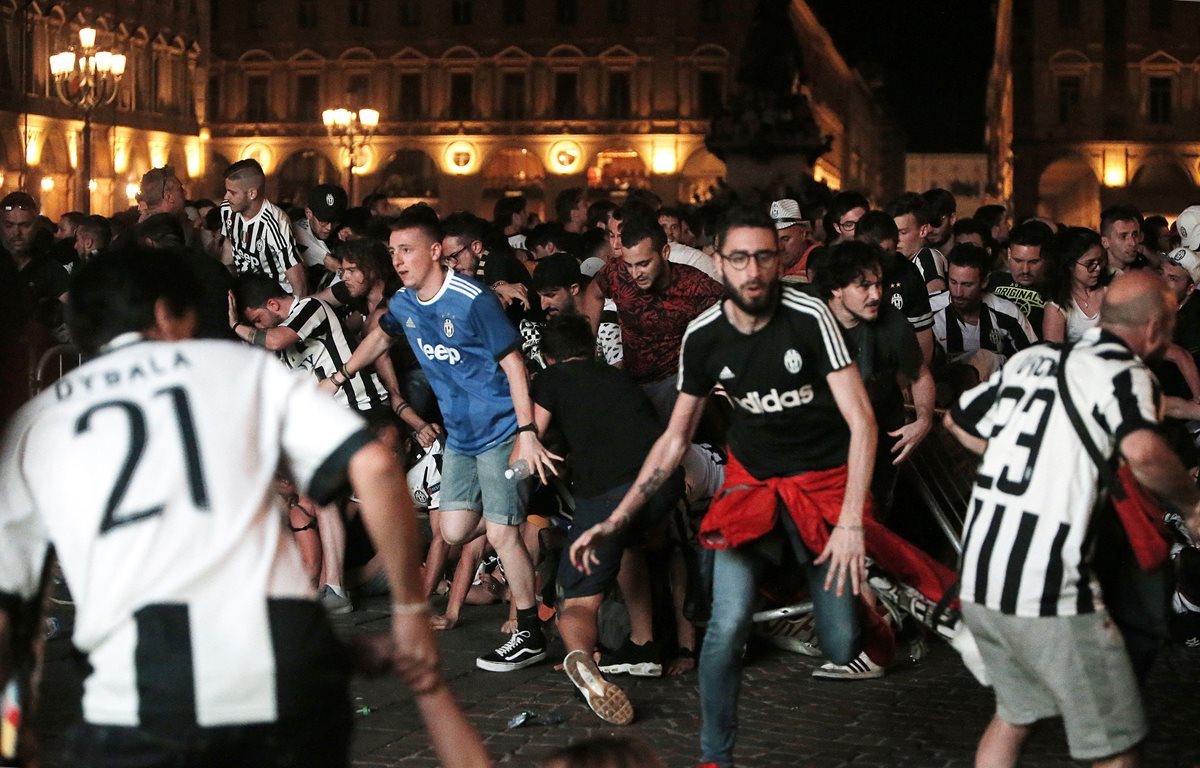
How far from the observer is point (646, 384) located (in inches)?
333

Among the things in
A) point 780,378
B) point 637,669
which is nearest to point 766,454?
point 780,378

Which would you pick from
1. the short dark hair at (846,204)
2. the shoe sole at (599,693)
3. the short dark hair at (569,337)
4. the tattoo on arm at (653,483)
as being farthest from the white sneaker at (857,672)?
the short dark hair at (846,204)

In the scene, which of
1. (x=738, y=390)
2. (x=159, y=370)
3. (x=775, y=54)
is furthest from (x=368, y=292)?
(x=775, y=54)

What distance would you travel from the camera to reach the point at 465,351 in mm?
8164

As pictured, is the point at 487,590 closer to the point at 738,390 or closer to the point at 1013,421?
the point at 738,390

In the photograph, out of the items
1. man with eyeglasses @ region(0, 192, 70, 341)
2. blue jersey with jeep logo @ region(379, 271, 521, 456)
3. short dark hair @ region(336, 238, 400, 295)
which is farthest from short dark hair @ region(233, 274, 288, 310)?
man with eyeglasses @ region(0, 192, 70, 341)

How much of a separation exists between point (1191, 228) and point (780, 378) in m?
5.27

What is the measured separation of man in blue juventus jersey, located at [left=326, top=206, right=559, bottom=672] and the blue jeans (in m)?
1.95

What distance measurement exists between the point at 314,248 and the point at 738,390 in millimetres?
6523

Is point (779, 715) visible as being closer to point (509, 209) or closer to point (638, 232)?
point (638, 232)

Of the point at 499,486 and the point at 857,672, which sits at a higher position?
the point at 499,486

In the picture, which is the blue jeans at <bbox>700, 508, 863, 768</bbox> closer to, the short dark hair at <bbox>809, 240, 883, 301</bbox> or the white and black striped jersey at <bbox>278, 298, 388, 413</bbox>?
the short dark hair at <bbox>809, 240, 883, 301</bbox>

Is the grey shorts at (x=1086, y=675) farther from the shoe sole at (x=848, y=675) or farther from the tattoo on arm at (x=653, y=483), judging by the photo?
the shoe sole at (x=848, y=675)

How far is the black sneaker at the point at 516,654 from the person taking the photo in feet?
26.6
